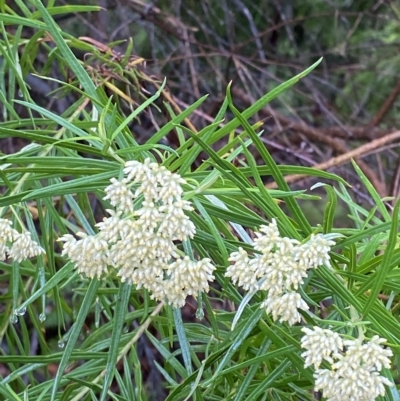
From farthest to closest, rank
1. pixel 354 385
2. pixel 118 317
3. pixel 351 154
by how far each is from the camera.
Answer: pixel 351 154 → pixel 118 317 → pixel 354 385

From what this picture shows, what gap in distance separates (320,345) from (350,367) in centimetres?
4

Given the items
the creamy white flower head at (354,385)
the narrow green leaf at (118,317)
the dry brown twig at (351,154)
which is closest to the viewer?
the creamy white flower head at (354,385)

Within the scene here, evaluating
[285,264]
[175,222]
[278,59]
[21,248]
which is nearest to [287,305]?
[285,264]

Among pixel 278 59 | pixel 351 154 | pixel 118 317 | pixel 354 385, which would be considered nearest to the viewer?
pixel 354 385

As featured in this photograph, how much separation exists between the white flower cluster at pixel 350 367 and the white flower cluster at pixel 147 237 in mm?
138

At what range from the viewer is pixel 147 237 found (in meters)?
0.56

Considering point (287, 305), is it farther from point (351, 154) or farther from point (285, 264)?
point (351, 154)

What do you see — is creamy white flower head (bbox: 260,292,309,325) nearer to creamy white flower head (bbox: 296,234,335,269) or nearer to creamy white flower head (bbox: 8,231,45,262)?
creamy white flower head (bbox: 296,234,335,269)

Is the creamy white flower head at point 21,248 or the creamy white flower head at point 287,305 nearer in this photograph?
the creamy white flower head at point 287,305

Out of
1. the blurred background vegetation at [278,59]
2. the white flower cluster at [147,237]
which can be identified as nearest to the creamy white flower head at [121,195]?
the white flower cluster at [147,237]

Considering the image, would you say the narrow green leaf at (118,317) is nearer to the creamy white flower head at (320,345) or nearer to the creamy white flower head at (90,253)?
the creamy white flower head at (90,253)

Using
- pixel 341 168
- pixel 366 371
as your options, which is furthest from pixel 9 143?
pixel 366 371

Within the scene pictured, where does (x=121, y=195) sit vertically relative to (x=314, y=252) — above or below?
above

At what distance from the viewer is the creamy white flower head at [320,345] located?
0.57 m
